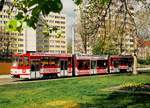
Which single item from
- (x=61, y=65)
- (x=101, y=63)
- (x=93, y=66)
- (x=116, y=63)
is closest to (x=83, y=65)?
(x=93, y=66)

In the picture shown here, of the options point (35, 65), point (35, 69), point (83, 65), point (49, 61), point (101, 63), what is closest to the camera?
point (35, 65)

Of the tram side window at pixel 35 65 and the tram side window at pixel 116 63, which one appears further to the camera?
the tram side window at pixel 116 63

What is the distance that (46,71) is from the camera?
1880 inches

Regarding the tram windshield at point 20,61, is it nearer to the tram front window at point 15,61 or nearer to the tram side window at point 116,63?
the tram front window at point 15,61

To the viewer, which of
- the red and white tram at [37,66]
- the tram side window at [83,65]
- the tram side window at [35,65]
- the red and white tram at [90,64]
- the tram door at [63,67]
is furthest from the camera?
the tram side window at [83,65]

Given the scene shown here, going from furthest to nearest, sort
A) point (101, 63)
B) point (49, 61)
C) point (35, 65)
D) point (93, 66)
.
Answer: point (101, 63) → point (93, 66) → point (49, 61) → point (35, 65)

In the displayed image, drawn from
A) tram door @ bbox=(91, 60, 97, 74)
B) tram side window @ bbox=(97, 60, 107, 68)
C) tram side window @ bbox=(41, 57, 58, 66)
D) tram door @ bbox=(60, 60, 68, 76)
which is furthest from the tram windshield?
tram side window @ bbox=(97, 60, 107, 68)

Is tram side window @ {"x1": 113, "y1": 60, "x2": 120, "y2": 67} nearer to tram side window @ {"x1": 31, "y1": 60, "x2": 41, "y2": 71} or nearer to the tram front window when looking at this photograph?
tram side window @ {"x1": 31, "y1": 60, "x2": 41, "y2": 71}

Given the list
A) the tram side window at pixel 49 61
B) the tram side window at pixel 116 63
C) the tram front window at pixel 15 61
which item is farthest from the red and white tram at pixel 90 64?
the tram front window at pixel 15 61

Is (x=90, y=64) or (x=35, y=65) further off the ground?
(x=35, y=65)

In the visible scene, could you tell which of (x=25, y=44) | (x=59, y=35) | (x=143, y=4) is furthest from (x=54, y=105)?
(x=25, y=44)

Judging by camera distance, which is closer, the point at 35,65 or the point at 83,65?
the point at 35,65

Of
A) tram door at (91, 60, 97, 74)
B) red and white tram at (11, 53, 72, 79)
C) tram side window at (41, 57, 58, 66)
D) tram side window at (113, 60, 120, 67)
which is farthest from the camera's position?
tram side window at (113, 60, 120, 67)

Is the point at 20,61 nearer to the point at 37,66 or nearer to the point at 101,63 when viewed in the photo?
the point at 37,66
